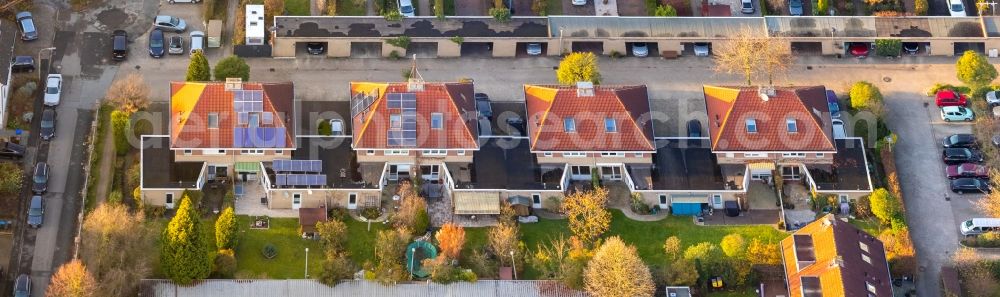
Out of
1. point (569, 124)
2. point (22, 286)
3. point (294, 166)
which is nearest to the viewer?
point (22, 286)

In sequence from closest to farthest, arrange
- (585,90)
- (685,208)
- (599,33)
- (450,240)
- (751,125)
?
1. (450,240)
2. (685,208)
3. (585,90)
4. (751,125)
5. (599,33)

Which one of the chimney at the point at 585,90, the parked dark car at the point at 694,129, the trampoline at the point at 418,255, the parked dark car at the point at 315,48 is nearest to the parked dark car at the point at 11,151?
the parked dark car at the point at 315,48

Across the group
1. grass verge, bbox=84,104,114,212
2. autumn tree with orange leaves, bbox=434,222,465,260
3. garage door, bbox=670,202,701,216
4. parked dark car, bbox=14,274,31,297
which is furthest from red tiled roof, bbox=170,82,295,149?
garage door, bbox=670,202,701,216

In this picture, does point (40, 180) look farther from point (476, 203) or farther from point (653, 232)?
point (653, 232)

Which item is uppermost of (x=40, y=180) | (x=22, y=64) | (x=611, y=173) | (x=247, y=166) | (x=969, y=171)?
(x=22, y=64)

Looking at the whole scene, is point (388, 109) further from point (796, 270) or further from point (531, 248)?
point (796, 270)

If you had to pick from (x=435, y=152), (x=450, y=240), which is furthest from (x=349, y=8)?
(x=450, y=240)

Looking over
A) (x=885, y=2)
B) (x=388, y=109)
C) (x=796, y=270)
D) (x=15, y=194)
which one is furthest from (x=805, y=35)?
(x=15, y=194)

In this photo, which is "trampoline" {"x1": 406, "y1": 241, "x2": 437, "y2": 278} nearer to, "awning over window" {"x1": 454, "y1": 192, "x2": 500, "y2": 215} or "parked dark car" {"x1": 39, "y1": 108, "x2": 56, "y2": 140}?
"awning over window" {"x1": 454, "y1": 192, "x2": 500, "y2": 215}
